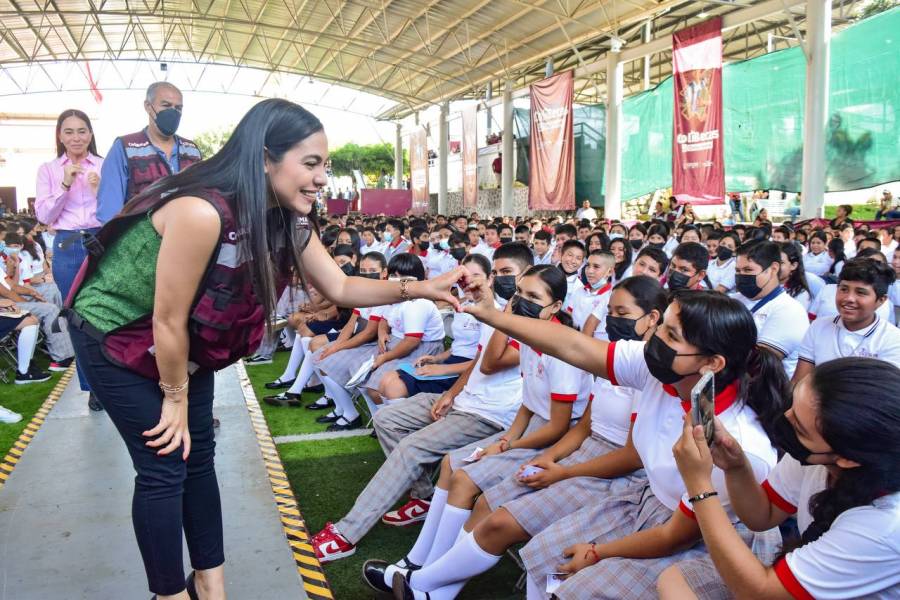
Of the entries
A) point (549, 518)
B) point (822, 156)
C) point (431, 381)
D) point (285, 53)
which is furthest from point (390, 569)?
point (285, 53)

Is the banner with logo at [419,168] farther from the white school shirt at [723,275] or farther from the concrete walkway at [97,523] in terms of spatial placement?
the concrete walkway at [97,523]

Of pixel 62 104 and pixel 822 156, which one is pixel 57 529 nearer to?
pixel 822 156

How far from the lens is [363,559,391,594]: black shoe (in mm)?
2523

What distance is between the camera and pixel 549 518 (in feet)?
7.44

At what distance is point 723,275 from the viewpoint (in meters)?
6.41

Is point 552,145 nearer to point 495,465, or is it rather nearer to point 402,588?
point 495,465

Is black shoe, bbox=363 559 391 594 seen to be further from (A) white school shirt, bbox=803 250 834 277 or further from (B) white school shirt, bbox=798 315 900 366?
(A) white school shirt, bbox=803 250 834 277

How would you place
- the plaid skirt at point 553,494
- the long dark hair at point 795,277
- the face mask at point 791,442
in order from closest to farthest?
1. the face mask at point 791,442
2. the plaid skirt at point 553,494
3. the long dark hair at point 795,277

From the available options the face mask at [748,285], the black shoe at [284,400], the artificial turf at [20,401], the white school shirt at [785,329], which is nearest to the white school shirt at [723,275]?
the face mask at [748,285]

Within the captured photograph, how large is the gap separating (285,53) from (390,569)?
24122 millimetres

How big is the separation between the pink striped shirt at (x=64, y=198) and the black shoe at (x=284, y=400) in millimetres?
1856

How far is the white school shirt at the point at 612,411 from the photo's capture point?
2.50 meters

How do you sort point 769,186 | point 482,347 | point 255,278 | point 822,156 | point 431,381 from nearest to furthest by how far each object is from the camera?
point 255,278 < point 482,347 < point 431,381 < point 822,156 < point 769,186

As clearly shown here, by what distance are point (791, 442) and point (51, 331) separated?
640 centimetres
